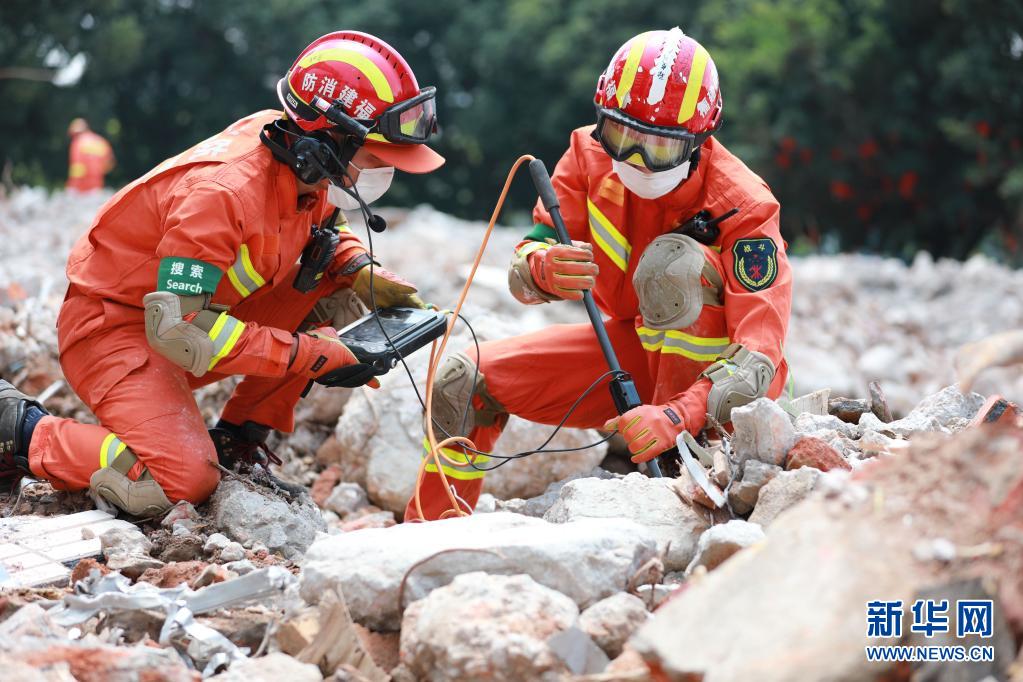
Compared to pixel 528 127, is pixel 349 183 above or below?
above

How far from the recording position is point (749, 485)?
3.46 metres

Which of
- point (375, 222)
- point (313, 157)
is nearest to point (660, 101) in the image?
point (375, 222)

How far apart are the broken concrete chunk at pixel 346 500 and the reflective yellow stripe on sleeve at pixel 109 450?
4.75ft

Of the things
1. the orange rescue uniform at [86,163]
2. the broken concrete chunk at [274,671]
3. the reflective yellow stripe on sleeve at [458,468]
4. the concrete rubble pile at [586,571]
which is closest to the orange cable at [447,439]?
the reflective yellow stripe on sleeve at [458,468]

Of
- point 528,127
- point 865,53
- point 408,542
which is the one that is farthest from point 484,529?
point 528,127

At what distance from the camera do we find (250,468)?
4555 mm

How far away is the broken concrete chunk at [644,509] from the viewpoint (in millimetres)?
3393

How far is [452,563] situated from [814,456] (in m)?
1.21

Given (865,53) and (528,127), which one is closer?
(865,53)

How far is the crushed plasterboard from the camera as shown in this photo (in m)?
3.43

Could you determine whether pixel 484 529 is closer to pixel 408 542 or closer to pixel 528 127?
pixel 408 542

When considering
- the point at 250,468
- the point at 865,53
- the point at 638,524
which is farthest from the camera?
the point at 865,53

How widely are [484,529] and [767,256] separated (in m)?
1.66

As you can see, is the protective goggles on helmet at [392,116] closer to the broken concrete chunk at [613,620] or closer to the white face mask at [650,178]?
the white face mask at [650,178]
